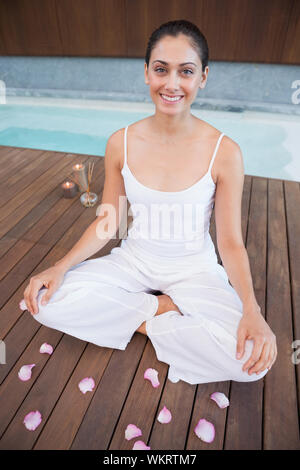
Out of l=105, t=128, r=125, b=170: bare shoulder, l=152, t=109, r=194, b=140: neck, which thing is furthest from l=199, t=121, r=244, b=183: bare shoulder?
l=105, t=128, r=125, b=170: bare shoulder

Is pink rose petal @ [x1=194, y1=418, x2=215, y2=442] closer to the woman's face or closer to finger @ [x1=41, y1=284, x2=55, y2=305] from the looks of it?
finger @ [x1=41, y1=284, x2=55, y2=305]

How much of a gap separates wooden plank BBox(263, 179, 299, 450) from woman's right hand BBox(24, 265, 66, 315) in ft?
2.81

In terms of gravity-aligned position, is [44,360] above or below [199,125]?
below

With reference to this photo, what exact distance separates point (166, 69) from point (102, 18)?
411cm

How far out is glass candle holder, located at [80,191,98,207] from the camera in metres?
2.13

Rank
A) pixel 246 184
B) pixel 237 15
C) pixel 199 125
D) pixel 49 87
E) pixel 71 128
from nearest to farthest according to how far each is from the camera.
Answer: pixel 199 125
pixel 246 184
pixel 237 15
pixel 71 128
pixel 49 87

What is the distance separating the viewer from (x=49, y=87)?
16.6 ft

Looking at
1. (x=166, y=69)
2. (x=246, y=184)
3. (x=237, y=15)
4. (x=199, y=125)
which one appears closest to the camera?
(x=166, y=69)

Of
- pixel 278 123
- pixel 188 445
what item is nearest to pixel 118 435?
pixel 188 445

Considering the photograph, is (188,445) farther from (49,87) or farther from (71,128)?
(49,87)

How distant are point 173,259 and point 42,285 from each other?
1.64 ft

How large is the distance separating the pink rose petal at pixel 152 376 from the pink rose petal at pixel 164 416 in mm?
96

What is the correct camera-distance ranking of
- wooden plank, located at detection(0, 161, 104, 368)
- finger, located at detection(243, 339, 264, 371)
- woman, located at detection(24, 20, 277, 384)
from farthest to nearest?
1. wooden plank, located at detection(0, 161, 104, 368)
2. woman, located at detection(24, 20, 277, 384)
3. finger, located at detection(243, 339, 264, 371)

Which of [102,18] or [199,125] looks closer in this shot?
[199,125]
